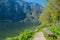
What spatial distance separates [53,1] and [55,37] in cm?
1509

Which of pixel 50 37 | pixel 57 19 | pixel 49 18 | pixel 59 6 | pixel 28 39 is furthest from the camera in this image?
pixel 49 18

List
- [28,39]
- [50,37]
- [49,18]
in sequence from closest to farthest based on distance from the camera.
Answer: [50,37] → [28,39] → [49,18]

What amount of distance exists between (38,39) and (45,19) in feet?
78.8

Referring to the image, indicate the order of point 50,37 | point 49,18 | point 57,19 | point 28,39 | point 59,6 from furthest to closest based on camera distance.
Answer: point 49,18, point 57,19, point 59,6, point 28,39, point 50,37

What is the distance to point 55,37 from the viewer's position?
15.0 m

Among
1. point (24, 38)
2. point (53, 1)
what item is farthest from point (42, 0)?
point (24, 38)

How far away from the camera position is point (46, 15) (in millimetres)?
40156

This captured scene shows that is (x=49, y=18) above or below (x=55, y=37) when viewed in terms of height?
below

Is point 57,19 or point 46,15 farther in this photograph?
point 46,15

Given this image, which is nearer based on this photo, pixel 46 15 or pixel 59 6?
pixel 59 6

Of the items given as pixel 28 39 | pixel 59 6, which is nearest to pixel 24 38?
pixel 28 39

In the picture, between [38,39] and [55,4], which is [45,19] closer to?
[55,4]

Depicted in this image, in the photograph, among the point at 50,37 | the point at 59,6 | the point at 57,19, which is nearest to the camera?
the point at 50,37

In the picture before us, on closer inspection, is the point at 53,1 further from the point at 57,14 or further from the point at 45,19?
the point at 45,19
